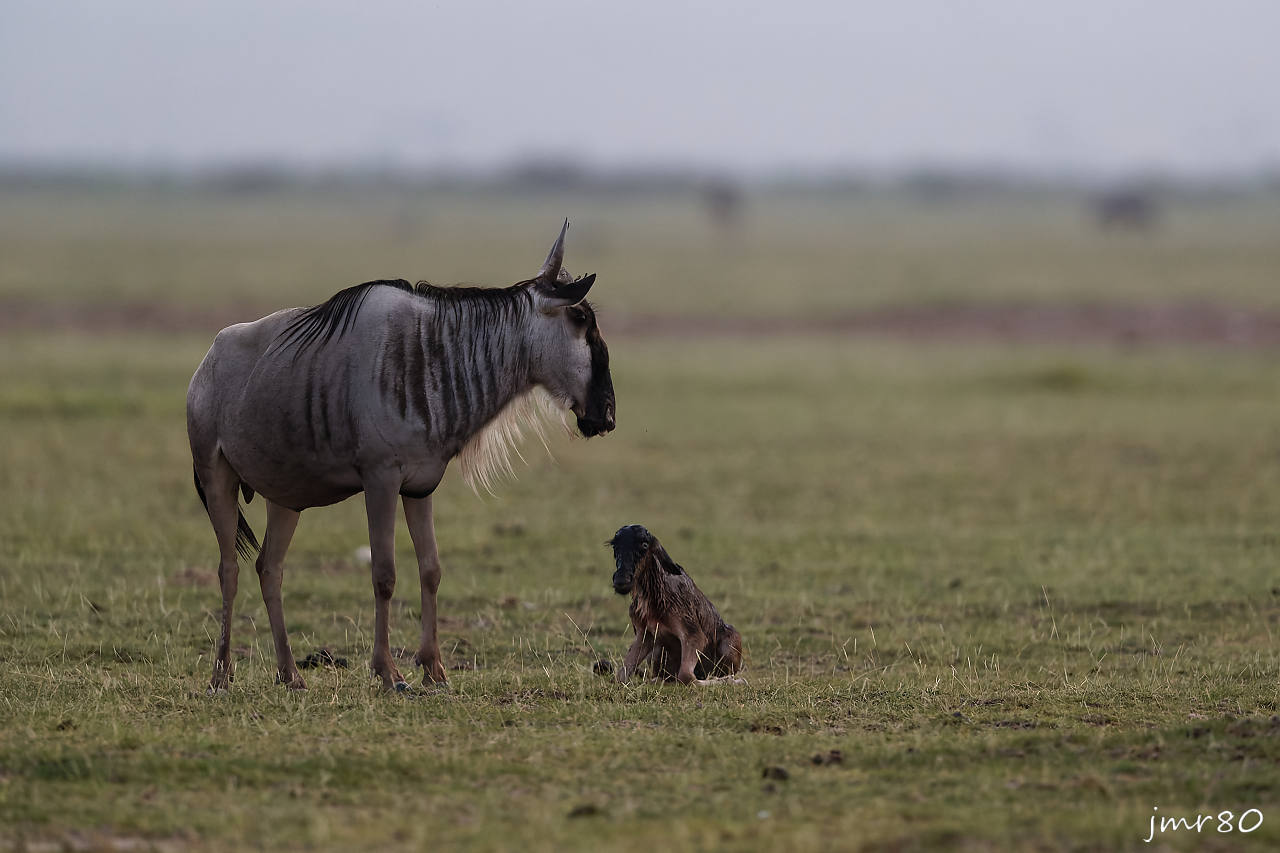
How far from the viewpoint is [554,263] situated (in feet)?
26.8

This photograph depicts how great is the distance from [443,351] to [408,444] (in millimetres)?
589

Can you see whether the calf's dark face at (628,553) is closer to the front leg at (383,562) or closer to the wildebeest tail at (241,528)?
the front leg at (383,562)

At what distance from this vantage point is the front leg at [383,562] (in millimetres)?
7867

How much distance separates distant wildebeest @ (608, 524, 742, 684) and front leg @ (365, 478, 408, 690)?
48.9 inches

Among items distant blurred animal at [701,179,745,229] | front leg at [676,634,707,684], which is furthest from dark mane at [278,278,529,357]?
distant blurred animal at [701,179,745,229]

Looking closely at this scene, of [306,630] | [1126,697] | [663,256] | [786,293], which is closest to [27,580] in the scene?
[306,630]

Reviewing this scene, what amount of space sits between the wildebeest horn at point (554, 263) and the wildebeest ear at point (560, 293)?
0.16 ft

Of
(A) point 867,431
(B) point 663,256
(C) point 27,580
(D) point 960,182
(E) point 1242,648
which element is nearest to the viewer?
(E) point 1242,648

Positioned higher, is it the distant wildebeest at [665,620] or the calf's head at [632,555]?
the calf's head at [632,555]

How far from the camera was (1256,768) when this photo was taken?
6207 millimetres

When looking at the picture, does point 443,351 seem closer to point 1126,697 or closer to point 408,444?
point 408,444

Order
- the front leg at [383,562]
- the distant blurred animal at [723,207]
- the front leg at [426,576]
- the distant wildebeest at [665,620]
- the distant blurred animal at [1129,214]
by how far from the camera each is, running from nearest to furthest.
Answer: the front leg at [383,562], the front leg at [426,576], the distant wildebeest at [665,620], the distant blurred animal at [1129,214], the distant blurred animal at [723,207]

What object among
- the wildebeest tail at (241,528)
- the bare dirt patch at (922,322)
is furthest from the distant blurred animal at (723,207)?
the wildebeest tail at (241,528)

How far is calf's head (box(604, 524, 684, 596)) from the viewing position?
8156mm
